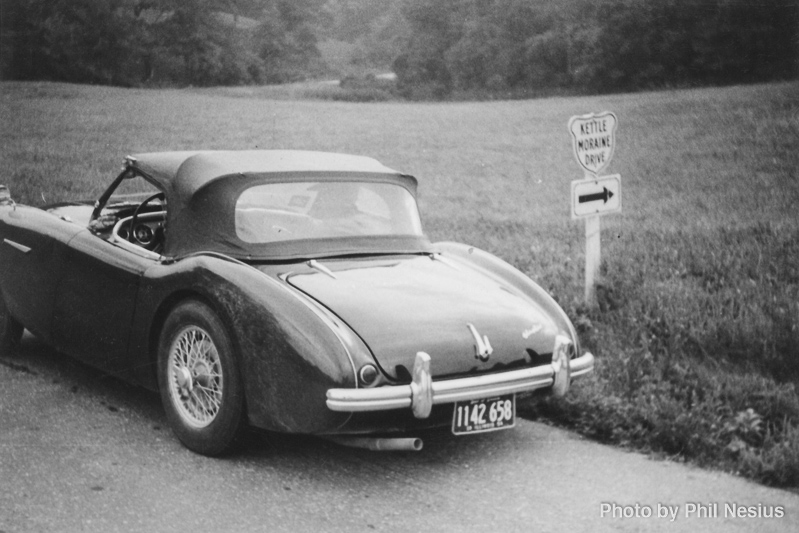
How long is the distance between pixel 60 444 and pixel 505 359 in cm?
190

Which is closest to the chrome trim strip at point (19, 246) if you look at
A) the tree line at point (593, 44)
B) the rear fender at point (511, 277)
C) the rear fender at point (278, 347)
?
the rear fender at point (278, 347)

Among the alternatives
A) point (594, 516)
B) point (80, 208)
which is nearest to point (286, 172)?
point (80, 208)

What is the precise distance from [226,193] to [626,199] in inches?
152

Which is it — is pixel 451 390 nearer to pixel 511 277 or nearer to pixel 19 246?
pixel 511 277

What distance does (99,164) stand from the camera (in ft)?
26.0

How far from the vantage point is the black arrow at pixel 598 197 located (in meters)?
5.16

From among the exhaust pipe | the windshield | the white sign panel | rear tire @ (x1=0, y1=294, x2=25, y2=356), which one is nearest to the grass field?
the white sign panel

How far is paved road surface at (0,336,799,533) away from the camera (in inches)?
116

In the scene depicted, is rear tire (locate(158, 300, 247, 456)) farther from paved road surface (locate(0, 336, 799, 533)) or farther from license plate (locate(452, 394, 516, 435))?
license plate (locate(452, 394, 516, 435))

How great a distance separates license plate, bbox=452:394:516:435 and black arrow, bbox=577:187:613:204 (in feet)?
6.84

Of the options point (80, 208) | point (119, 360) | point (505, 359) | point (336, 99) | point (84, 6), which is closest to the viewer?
point (505, 359)

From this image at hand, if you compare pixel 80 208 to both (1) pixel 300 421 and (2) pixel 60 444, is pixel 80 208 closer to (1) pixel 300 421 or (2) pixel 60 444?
(2) pixel 60 444

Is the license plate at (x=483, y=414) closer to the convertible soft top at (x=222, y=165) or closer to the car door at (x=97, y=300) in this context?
the convertible soft top at (x=222, y=165)

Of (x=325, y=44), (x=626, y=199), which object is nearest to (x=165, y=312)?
(x=626, y=199)
